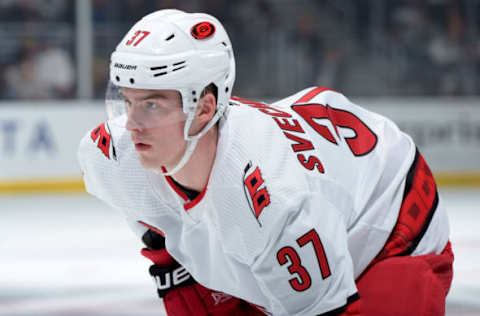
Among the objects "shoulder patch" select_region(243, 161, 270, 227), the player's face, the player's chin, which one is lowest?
"shoulder patch" select_region(243, 161, 270, 227)

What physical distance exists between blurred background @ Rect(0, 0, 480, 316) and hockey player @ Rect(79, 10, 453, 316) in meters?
4.07

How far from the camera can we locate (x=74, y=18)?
778 centimetres

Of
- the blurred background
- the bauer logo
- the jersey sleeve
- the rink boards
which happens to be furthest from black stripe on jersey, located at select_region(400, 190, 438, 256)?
the rink boards

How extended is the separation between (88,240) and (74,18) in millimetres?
3134

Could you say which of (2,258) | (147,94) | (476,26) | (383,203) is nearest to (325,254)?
(383,203)

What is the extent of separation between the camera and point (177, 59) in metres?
1.91

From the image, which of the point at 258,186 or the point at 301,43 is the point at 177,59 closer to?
the point at 258,186

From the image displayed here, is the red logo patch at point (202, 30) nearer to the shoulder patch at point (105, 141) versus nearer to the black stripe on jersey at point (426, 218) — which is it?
the shoulder patch at point (105, 141)

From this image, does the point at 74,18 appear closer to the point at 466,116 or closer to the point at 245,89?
the point at 245,89

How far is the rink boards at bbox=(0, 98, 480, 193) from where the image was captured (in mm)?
7293

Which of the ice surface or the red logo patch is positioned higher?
the red logo patch

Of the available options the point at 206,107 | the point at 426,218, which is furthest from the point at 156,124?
the point at 426,218

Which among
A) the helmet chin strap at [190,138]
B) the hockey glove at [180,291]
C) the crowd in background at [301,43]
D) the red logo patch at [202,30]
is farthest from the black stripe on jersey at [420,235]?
the crowd in background at [301,43]

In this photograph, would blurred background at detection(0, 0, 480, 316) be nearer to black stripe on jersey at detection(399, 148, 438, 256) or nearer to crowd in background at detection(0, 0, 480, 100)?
crowd in background at detection(0, 0, 480, 100)
